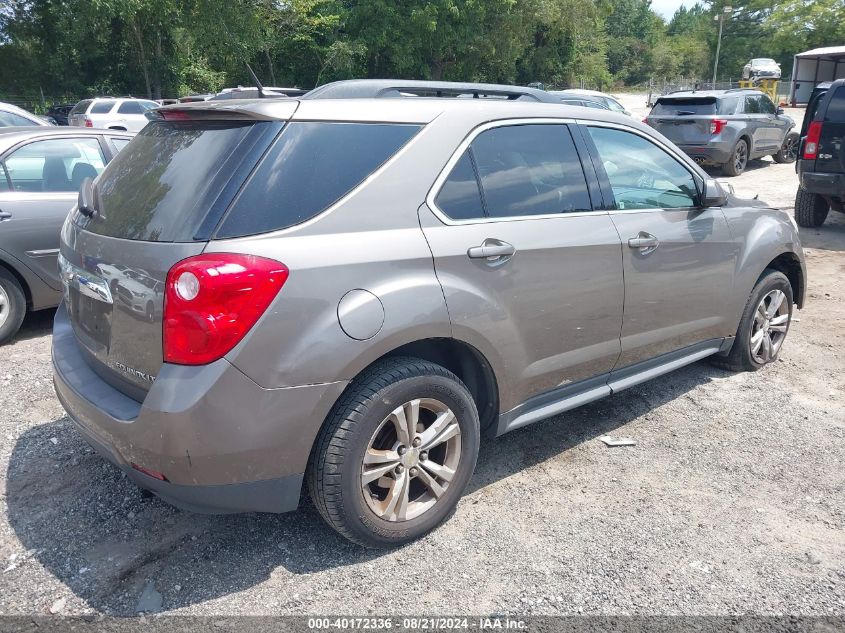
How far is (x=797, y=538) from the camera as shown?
10.1 ft

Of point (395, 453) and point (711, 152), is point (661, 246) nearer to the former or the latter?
point (395, 453)

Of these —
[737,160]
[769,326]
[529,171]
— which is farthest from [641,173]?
[737,160]

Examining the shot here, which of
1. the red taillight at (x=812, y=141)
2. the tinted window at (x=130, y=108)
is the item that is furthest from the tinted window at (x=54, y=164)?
the tinted window at (x=130, y=108)

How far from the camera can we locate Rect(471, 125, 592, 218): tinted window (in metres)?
3.17

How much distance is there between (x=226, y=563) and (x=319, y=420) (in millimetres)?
800

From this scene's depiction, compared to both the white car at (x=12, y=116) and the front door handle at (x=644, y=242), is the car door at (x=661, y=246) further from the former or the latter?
the white car at (x=12, y=116)

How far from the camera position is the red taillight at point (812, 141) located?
28.2 feet

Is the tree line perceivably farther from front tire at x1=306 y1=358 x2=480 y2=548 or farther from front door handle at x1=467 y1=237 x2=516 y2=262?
front tire at x1=306 y1=358 x2=480 y2=548

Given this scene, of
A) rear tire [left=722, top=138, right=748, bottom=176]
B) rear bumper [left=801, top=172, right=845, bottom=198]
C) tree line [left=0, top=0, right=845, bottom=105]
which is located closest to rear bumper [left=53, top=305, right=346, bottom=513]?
rear bumper [left=801, top=172, right=845, bottom=198]

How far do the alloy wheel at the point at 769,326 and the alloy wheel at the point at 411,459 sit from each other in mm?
2735

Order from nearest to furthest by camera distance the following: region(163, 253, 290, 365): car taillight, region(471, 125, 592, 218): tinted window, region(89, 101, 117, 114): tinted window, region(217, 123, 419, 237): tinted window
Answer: region(163, 253, 290, 365): car taillight < region(217, 123, 419, 237): tinted window < region(471, 125, 592, 218): tinted window < region(89, 101, 117, 114): tinted window

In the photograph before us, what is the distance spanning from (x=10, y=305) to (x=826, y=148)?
881 centimetres

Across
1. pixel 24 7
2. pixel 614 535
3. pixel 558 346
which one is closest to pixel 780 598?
pixel 614 535

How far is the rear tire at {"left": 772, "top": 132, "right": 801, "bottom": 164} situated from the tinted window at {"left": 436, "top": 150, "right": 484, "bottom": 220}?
1647 centimetres
